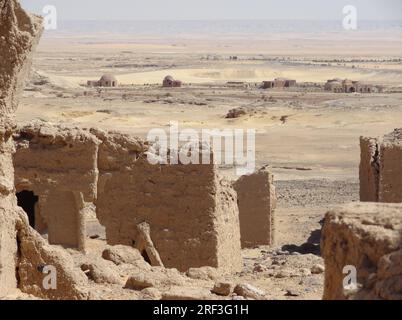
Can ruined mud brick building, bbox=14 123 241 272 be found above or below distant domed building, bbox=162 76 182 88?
below

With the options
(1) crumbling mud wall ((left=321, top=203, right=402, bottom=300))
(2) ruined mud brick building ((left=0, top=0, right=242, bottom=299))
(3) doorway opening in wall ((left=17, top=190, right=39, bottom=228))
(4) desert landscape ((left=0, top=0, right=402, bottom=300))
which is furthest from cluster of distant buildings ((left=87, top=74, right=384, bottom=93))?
(1) crumbling mud wall ((left=321, top=203, right=402, bottom=300))

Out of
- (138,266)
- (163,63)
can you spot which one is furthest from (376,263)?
(163,63)

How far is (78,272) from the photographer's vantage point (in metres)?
10.2

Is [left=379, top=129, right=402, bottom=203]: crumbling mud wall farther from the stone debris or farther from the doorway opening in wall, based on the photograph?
the stone debris

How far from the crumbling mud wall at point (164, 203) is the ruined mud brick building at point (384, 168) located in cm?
390

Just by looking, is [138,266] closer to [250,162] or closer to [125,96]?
[250,162]

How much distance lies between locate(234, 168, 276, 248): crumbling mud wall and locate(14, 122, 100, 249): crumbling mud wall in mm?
3937

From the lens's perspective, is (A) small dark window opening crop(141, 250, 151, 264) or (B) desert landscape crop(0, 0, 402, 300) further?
(A) small dark window opening crop(141, 250, 151, 264)

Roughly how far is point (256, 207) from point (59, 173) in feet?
Result: 15.4

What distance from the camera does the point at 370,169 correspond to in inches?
672

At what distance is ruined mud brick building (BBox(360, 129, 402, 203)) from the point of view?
53.2 feet

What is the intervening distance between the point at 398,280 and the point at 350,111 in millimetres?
43948

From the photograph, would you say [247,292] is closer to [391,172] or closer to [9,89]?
[9,89]

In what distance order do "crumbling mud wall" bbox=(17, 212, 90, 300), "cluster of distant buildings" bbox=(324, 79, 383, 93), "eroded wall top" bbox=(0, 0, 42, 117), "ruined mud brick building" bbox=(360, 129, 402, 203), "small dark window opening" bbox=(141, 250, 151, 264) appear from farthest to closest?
"cluster of distant buildings" bbox=(324, 79, 383, 93) < "ruined mud brick building" bbox=(360, 129, 402, 203) < "small dark window opening" bbox=(141, 250, 151, 264) < "crumbling mud wall" bbox=(17, 212, 90, 300) < "eroded wall top" bbox=(0, 0, 42, 117)
